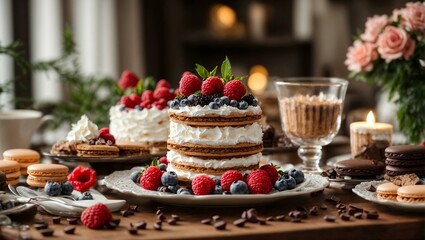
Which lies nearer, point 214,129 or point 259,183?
point 259,183

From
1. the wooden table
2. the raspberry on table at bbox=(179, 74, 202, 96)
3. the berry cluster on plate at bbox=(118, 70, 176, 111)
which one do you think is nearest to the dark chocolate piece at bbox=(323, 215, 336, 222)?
the wooden table

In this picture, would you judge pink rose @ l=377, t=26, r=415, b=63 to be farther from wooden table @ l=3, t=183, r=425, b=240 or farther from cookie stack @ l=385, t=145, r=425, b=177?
wooden table @ l=3, t=183, r=425, b=240

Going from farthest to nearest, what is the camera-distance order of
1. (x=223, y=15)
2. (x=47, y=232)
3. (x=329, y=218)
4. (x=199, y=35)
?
(x=223, y=15) → (x=199, y=35) → (x=329, y=218) → (x=47, y=232)

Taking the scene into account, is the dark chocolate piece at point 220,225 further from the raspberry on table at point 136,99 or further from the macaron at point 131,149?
the raspberry on table at point 136,99

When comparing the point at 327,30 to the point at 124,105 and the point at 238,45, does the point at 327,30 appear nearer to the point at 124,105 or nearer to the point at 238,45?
the point at 238,45

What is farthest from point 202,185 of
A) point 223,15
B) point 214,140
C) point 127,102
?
point 223,15

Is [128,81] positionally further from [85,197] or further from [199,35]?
[199,35]
